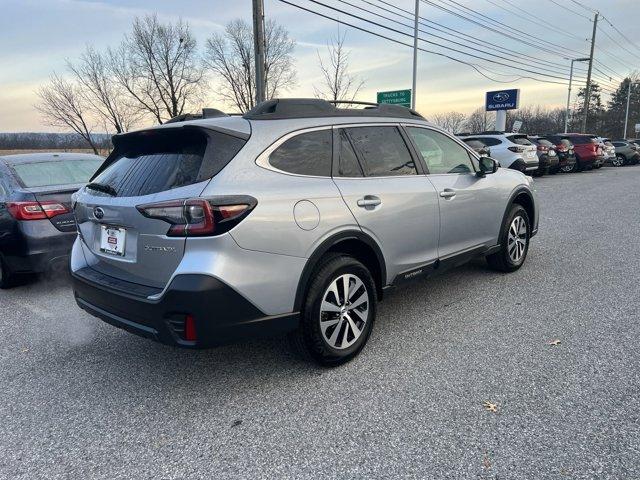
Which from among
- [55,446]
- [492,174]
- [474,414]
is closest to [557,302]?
[492,174]

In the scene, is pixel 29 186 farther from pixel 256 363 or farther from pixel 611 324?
pixel 611 324

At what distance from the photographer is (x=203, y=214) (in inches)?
99.7

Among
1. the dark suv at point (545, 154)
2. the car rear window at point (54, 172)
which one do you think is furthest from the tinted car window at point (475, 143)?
the car rear window at point (54, 172)

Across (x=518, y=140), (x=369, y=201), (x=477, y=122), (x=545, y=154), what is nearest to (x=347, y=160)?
(x=369, y=201)

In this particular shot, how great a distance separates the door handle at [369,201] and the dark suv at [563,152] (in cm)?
1939

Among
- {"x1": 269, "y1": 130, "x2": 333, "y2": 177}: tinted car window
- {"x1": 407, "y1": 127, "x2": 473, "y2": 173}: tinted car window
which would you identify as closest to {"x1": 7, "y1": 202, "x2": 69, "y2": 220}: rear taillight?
{"x1": 269, "y1": 130, "x2": 333, "y2": 177}: tinted car window

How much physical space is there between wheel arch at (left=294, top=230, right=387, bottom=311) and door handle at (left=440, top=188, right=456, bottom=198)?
3.24 ft

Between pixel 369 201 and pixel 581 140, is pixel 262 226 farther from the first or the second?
pixel 581 140

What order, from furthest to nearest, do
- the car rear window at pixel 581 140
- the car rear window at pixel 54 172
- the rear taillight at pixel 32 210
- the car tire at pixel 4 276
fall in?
the car rear window at pixel 581 140, the car rear window at pixel 54 172, the car tire at pixel 4 276, the rear taillight at pixel 32 210

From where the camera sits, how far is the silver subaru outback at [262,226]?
8.46 ft

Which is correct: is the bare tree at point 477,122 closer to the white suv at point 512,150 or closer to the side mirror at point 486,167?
the white suv at point 512,150

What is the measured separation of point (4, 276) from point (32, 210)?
1.01 metres

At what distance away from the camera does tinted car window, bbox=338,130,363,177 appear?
130 inches

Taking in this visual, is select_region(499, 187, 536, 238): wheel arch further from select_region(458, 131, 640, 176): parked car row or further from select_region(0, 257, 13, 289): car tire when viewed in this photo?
select_region(458, 131, 640, 176): parked car row
